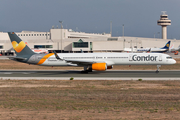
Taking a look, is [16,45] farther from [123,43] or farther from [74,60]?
[123,43]

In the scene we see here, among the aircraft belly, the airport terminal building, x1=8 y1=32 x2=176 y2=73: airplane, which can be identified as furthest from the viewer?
the airport terminal building

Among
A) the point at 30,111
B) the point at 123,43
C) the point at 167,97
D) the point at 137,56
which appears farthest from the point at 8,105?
the point at 123,43

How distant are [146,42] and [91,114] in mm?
163660

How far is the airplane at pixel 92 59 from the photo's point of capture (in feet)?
125

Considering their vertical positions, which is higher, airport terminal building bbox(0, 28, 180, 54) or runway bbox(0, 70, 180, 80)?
airport terminal building bbox(0, 28, 180, 54)

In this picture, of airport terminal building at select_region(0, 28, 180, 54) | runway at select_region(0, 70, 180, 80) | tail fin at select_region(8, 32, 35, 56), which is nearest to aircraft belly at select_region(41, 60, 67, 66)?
tail fin at select_region(8, 32, 35, 56)

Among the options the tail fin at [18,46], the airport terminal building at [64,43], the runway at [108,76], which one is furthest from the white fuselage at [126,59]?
the airport terminal building at [64,43]

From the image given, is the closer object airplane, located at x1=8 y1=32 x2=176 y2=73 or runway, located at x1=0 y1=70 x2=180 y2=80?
runway, located at x1=0 y1=70 x2=180 y2=80

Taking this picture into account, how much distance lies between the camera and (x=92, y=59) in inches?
1548

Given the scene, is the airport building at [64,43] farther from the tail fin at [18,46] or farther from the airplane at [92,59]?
the airplane at [92,59]

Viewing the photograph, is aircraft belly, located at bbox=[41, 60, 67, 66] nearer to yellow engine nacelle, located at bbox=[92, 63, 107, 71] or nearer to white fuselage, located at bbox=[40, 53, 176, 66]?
white fuselage, located at bbox=[40, 53, 176, 66]

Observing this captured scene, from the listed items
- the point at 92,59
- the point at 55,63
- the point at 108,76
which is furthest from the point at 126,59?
the point at 55,63

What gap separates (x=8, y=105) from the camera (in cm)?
1546

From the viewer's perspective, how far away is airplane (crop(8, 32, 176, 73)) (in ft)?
125
